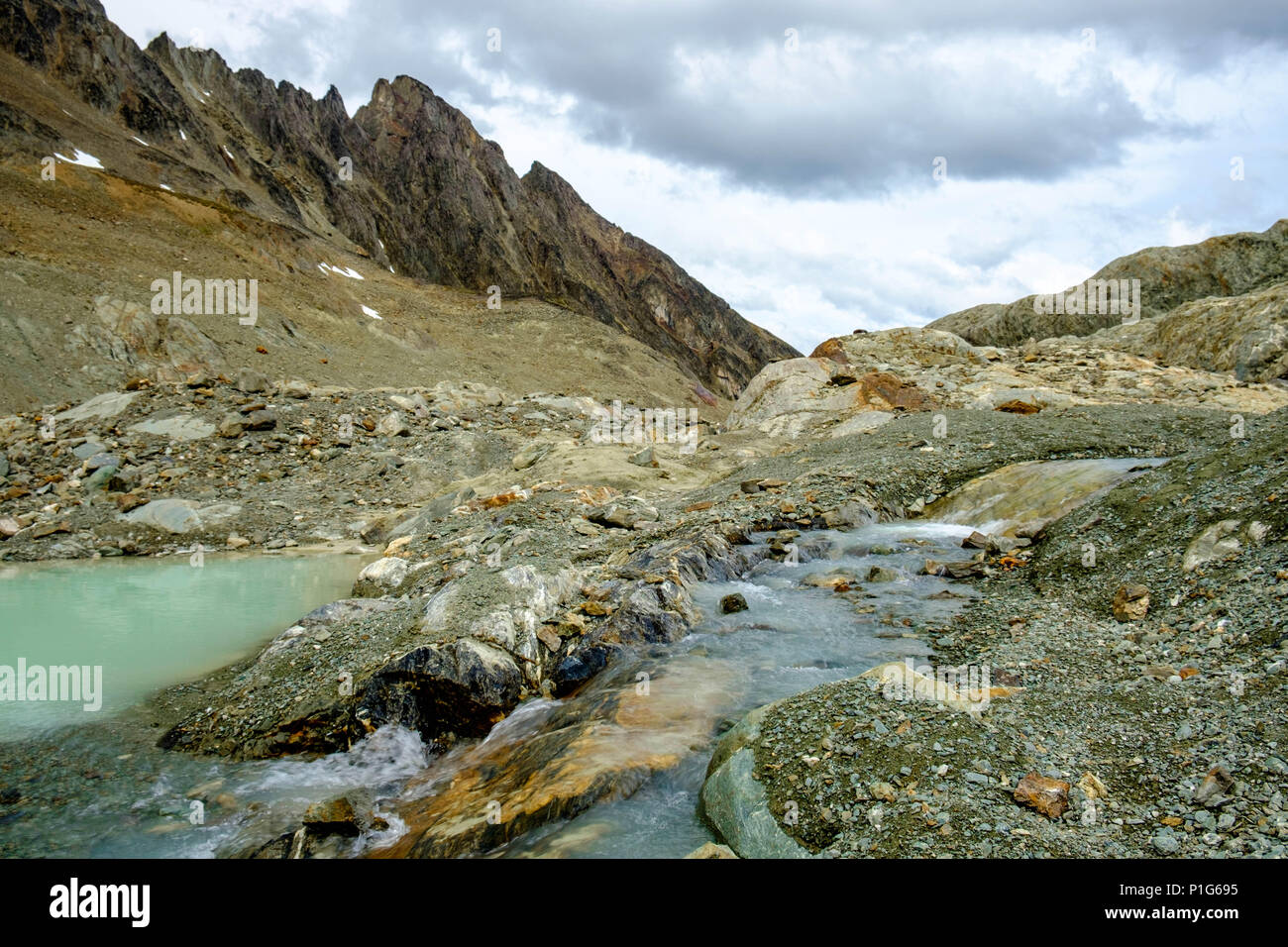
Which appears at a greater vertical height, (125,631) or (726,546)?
(726,546)

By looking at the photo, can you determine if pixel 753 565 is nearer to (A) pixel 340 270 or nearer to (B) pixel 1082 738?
(B) pixel 1082 738

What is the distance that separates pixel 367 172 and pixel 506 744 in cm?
11548

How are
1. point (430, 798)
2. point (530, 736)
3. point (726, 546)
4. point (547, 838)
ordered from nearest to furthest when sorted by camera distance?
point (547, 838)
point (430, 798)
point (530, 736)
point (726, 546)

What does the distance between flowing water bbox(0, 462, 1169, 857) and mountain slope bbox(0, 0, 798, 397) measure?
6076 cm

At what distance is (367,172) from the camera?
10381 cm

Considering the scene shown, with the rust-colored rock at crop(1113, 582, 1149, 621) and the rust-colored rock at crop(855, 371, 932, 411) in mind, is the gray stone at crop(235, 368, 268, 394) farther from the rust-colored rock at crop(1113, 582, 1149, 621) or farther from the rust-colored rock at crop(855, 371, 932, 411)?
the rust-colored rock at crop(1113, 582, 1149, 621)

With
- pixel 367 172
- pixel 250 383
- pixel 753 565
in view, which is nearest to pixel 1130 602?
pixel 753 565

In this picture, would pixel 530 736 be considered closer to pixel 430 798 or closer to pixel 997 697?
pixel 430 798

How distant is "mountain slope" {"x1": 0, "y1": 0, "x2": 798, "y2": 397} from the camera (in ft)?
208

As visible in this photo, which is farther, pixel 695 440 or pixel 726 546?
pixel 695 440

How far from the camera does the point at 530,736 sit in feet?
24.7

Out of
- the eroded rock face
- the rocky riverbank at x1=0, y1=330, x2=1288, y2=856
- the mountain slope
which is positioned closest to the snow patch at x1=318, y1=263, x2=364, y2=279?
the mountain slope
